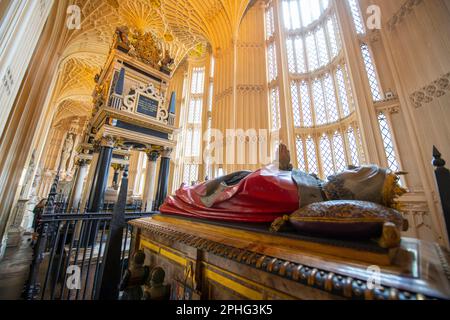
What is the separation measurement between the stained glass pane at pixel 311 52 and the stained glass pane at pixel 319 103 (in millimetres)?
765

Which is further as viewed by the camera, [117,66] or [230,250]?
[117,66]

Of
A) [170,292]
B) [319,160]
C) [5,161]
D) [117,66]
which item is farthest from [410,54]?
[5,161]

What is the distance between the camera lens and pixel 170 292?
127 centimetres

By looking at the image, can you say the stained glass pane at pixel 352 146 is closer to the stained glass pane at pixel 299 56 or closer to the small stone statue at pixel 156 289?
the stained glass pane at pixel 299 56

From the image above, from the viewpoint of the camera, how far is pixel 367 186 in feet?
2.82

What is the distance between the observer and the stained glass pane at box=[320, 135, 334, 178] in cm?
649

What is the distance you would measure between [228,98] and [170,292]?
25.9ft

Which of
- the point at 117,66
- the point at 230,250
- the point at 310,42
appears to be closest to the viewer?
the point at 230,250

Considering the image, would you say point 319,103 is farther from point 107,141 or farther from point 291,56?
point 107,141

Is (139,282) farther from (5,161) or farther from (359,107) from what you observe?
(359,107)

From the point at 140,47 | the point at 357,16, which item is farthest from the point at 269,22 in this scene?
the point at 140,47

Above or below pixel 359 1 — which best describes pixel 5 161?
below

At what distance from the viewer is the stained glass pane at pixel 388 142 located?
11.9ft

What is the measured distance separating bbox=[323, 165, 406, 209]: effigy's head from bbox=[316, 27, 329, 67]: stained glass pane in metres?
7.94
